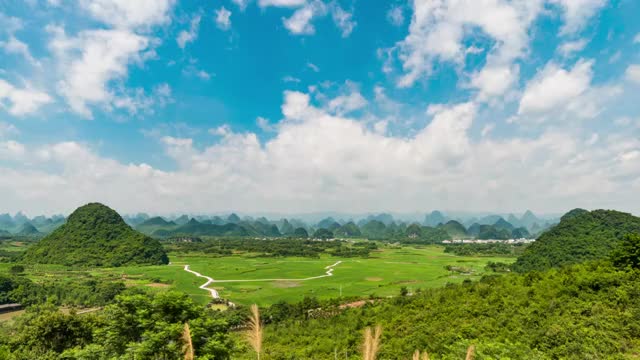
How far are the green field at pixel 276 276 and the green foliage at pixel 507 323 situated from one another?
56.6 ft

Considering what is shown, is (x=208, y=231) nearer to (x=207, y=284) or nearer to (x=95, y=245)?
(x=95, y=245)

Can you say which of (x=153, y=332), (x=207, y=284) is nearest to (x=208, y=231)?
(x=207, y=284)

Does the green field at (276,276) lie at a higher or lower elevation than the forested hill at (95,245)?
lower

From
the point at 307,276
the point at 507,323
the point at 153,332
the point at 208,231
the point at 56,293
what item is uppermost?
the point at 153,332

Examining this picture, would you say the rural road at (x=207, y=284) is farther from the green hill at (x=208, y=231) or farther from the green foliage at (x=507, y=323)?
the green hill at (x=208, y=231)

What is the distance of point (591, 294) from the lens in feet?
57.4

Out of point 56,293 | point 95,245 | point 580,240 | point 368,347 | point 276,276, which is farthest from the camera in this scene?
point 95,245

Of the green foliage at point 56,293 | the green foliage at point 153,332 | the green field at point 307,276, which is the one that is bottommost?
the green field at point 307,276

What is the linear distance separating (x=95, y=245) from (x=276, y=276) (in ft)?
156

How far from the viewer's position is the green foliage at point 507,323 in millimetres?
13031

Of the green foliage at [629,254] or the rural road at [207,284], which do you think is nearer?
the green foliage at [629,254]

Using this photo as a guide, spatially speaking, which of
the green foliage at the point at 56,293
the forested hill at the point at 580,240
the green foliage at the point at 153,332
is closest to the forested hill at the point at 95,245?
the green foliage at the point at 56,293

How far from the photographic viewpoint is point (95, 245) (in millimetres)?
75812

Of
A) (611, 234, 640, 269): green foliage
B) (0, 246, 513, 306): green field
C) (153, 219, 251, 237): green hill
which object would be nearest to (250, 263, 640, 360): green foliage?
A: (611, 234, 640, 269): green foliage
